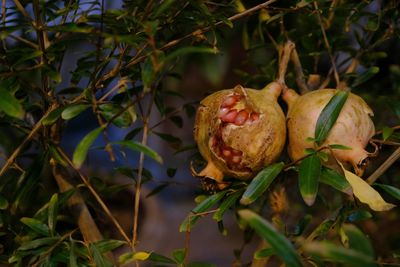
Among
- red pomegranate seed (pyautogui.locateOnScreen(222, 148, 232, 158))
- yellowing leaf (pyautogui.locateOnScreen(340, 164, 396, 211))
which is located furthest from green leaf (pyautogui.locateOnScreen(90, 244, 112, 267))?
yellowing leaf (pyautogui.locateOnScreen(340, 164, 396, 211))

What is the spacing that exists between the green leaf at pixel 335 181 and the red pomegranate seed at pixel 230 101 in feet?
0.51

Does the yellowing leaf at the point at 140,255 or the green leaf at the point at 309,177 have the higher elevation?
the green leaf at the point at 309,177

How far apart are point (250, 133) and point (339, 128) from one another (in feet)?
0.37

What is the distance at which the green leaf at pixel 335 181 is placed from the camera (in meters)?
0.57

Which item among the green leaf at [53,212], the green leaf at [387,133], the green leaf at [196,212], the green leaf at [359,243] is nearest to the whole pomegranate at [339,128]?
the green leaf at [387,133]

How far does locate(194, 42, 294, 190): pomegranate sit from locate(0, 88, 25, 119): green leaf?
0.26 meters

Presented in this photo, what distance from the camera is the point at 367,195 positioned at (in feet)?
1.94

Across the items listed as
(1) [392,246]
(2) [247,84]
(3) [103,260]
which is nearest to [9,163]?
(3) [103,260]

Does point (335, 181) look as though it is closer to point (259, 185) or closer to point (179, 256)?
point (259, 185)

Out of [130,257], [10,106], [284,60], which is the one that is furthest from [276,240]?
[284,60]

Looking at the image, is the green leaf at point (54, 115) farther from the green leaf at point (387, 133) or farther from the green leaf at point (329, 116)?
the green leaf at point (387, 133)

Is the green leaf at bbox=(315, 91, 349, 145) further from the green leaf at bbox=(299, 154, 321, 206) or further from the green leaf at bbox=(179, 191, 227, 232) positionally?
the green leaf at bbox=(179, 191, 227, 232)

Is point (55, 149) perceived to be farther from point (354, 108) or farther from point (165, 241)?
point (165, 241)

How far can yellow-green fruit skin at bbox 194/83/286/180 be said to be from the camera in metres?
0.66
